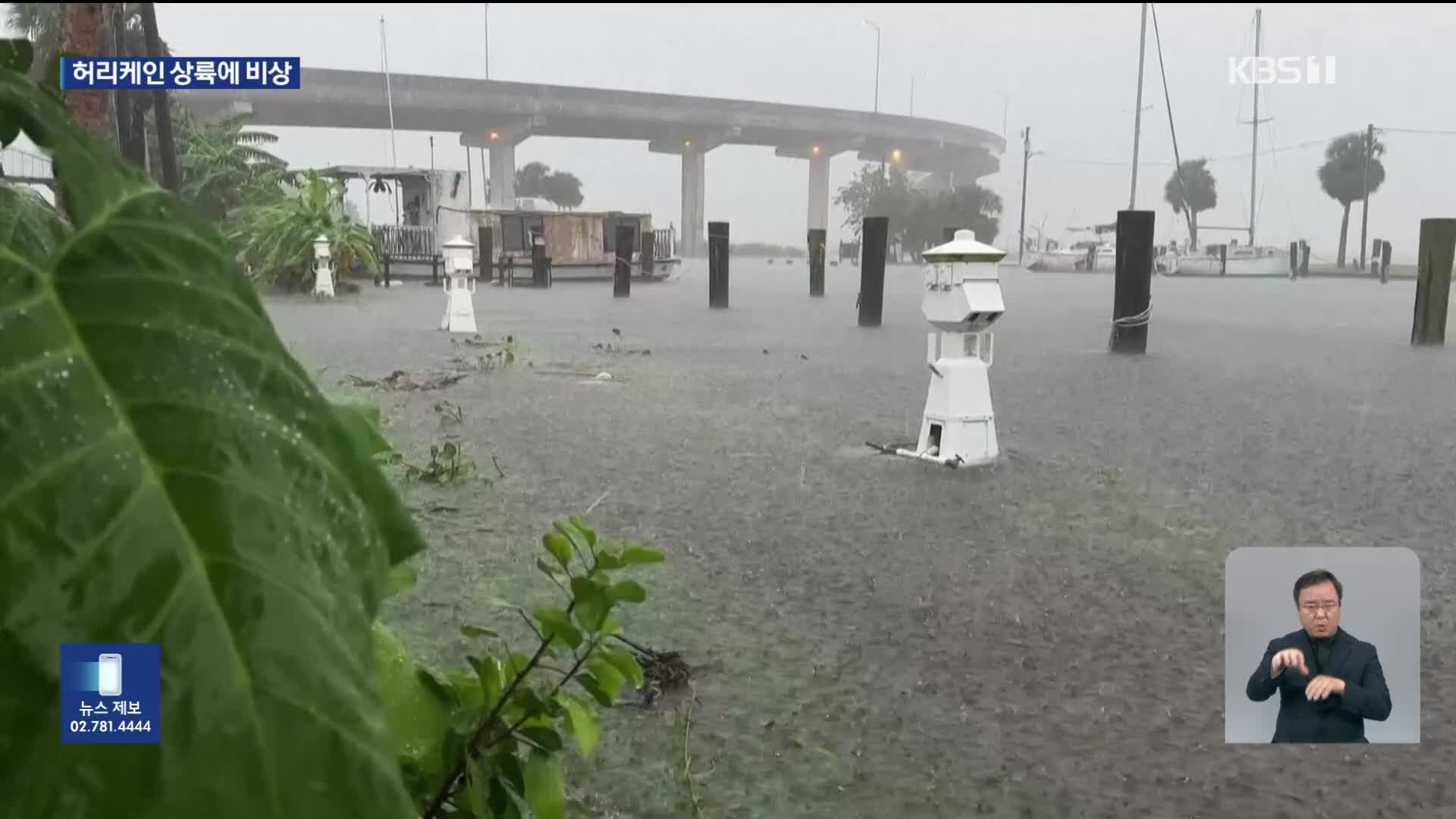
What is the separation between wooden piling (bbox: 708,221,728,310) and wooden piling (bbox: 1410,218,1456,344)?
66 centimetres

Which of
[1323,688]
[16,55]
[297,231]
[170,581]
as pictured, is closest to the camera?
[170,581]

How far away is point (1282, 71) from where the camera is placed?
2.99ft

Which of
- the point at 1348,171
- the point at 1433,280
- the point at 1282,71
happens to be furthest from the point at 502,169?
the point at 1433,280

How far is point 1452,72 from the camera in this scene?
93 centimetres

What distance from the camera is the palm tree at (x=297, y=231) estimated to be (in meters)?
0.80

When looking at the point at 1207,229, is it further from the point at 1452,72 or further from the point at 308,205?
the point at 308,205

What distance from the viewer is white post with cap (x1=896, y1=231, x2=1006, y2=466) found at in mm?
1324

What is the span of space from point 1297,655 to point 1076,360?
828 millimetres

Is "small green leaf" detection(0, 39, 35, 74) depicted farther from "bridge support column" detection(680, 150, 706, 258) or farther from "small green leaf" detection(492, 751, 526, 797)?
"bridge support column" detection(680, 150, 706, 258)

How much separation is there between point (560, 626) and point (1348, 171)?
2.94ft

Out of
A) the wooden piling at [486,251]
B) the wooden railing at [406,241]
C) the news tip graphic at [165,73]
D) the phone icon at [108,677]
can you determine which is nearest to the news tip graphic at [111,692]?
the phone icon at [108,677]

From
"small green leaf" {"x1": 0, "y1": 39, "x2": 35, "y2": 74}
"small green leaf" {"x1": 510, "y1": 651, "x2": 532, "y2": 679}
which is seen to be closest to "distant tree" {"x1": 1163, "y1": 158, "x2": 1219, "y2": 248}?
"small green leaf" {"x1": 510, "y1": 651, "x2": 532, "y2": 679}

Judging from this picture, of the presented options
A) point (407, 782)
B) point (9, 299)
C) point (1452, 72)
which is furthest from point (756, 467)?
point (9, 299)

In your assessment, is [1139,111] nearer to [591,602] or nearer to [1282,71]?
[1282,71]
